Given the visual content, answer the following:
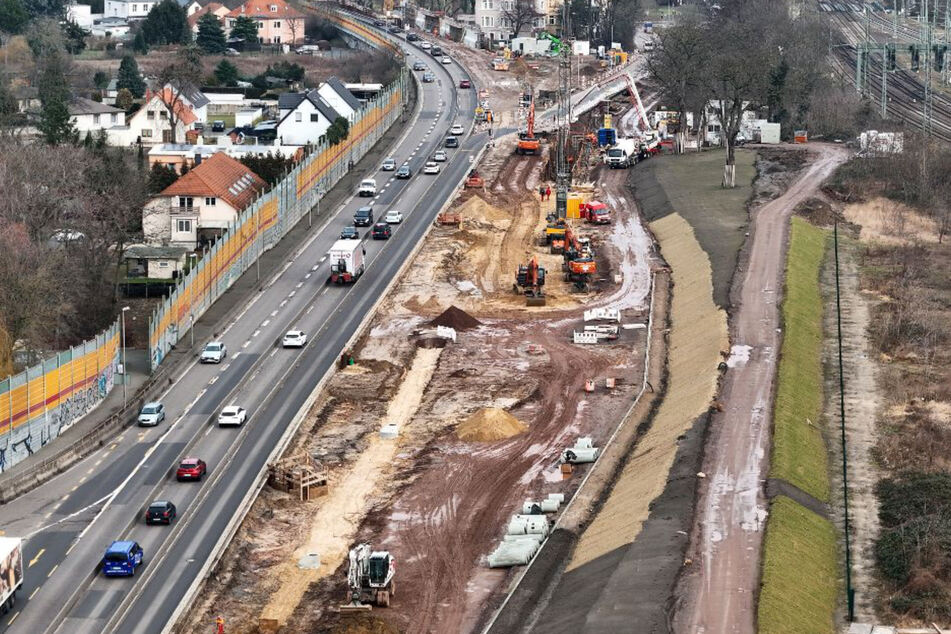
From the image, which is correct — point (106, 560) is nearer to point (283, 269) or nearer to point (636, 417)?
point (636, 417)

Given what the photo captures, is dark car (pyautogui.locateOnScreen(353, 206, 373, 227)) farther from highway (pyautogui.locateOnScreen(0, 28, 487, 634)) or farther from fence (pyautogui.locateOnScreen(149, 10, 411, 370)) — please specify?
highway (pyautogui.locateOnScreen(0, 28, 487, 634))

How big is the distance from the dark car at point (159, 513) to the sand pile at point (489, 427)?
64.2 feet

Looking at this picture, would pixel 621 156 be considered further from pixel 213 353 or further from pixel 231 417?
pixel 231 417

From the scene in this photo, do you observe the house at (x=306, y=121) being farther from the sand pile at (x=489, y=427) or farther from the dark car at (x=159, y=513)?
the dark car at (x=159, y=513)

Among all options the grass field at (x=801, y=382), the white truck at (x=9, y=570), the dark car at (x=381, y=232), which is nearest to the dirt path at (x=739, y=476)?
the grass field at (x=801, y=382)

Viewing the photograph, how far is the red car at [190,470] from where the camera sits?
84125 millimetres

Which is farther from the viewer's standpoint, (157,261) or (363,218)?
(363,218)

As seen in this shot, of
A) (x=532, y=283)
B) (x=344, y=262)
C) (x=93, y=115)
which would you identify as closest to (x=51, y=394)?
(x=344, y=262)

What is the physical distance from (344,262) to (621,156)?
54209mm

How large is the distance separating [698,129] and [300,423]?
3687 inches

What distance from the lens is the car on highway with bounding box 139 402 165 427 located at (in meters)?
92.0

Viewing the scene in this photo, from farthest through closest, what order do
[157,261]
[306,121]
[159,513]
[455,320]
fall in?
[306,121] < [157,261] < [455,320] < [159,513]

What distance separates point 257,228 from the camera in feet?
414

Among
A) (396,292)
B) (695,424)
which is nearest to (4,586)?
(695,424)
